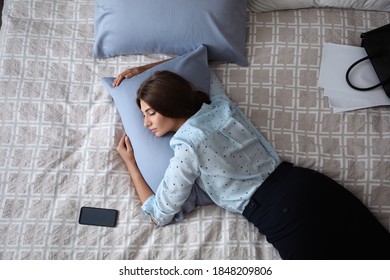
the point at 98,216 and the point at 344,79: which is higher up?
the point at 344,79

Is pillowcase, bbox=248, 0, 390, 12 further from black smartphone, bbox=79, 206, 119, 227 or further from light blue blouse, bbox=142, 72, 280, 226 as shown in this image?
black smartphone, bbox=79, 206, 119, 227

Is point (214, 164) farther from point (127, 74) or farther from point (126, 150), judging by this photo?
point (127, 74)

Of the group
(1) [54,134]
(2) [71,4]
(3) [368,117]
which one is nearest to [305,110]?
(3) [368,117]

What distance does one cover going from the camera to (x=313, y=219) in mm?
1230

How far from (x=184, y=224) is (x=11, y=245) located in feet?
1.73

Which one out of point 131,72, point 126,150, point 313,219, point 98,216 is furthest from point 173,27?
point 313,219

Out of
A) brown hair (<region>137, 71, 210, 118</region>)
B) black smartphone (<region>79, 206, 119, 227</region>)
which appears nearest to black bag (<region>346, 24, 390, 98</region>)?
brown hair (<region>137, 71, 210, 118</region>)

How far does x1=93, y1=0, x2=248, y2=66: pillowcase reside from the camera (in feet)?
4.99

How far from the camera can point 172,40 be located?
1552mm

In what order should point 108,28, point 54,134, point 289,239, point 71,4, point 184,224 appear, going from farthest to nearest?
point 71,4, point 108,28, point 54,134, point 184,224, point 289,239

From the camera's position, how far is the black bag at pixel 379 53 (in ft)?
5.01

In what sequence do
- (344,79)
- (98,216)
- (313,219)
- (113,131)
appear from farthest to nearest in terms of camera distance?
(344,79)
(113,131)
(98,216)
(313,219)

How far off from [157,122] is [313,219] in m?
0.54
